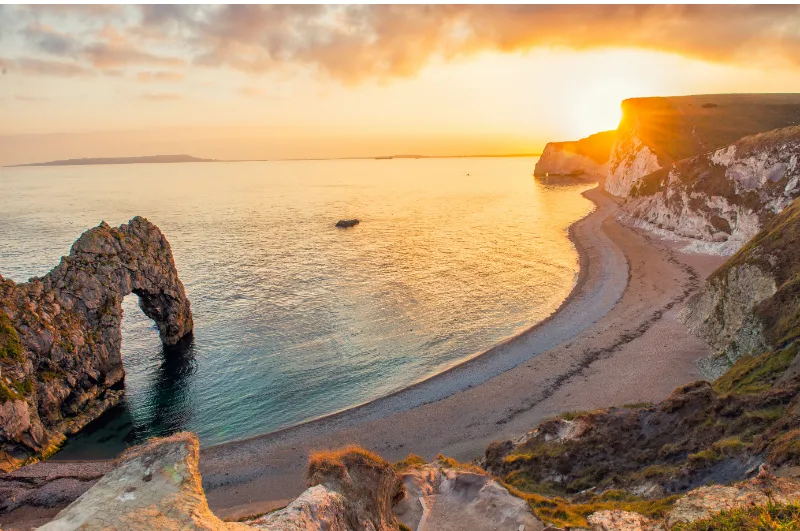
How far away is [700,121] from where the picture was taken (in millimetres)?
109938

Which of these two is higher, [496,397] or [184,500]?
[184,500]

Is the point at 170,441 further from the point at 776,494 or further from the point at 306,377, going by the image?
the point at 306,377

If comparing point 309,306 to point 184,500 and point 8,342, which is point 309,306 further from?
point 184,500

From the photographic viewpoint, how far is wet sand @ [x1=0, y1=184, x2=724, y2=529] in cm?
2642

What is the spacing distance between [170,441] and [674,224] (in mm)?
80728

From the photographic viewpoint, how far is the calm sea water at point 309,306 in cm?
3353

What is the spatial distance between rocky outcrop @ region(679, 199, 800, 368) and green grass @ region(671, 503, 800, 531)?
18.3 metres

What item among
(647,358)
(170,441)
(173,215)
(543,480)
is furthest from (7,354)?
(173,215)

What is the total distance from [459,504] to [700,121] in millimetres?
122733

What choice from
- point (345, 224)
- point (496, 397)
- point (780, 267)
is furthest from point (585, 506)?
point (345, 224)

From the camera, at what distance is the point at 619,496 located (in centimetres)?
1639

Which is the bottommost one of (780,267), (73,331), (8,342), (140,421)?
(140,421)

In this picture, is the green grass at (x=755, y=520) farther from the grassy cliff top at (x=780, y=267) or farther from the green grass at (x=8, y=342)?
the green grass at (x=8, y=342)

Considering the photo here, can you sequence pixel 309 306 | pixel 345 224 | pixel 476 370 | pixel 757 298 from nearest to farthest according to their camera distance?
pixel 757 298, pixel 476 370, pixel 309 306, pixel 345 224
